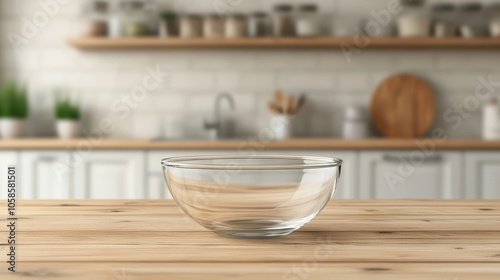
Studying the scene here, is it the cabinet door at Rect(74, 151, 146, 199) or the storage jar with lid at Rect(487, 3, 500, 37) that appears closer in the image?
the cabinet door at Rect(74, 151, 146, 199)

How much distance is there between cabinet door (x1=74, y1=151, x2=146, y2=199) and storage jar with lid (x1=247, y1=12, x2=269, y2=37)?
109 cm

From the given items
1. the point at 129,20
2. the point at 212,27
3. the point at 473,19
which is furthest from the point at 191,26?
the point at 473,19

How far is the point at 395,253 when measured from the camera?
2.61 ft

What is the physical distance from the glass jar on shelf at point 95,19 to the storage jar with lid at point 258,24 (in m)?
0.88

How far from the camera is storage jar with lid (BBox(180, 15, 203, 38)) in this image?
380 centimetres

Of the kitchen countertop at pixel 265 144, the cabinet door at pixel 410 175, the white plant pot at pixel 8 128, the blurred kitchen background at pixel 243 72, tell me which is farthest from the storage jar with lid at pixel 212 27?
the white plant pot at pixel 8 128

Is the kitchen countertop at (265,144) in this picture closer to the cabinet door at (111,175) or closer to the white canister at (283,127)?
the cabinet door at (111,175)

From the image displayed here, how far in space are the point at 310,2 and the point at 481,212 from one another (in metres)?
3.00

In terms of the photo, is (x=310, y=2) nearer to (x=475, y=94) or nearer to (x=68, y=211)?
(x=475, y=94)

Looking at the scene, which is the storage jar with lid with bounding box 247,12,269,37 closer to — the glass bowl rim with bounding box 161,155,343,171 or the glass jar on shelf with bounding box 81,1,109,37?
the glass jar on shelf with bounding box 81,1,109,37

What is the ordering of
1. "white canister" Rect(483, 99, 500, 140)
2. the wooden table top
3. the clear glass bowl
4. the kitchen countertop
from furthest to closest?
1. "white canister" Rect(483, 99, 500, 140)
2. the kitchen countertop
3. the clear glass bowl
4. the wooden table top

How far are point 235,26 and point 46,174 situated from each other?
4.55 feet

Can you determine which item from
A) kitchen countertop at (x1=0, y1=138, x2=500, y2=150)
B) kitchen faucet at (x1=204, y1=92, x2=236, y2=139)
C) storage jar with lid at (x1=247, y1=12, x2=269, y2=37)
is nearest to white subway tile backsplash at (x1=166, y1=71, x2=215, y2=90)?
kitchen faucet at (x1=204, y1=92, x2=236, y2=139)

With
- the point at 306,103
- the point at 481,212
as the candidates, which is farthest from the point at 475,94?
the point at 481,212
